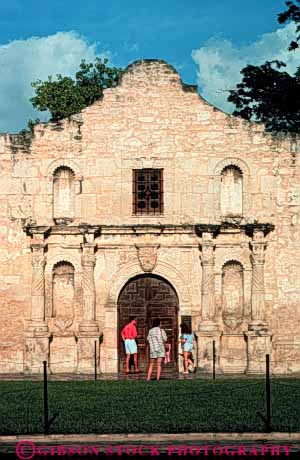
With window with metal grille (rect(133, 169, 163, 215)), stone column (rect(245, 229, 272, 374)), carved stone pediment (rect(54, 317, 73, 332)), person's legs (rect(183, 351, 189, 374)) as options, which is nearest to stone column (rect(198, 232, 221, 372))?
person's legs (rect(183, 351, 189, 374))

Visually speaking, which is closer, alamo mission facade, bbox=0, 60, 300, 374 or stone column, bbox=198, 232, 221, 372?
stone column, bbox=198, 232, 221, 372

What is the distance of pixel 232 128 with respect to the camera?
87.3 ft

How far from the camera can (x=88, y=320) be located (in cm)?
2581

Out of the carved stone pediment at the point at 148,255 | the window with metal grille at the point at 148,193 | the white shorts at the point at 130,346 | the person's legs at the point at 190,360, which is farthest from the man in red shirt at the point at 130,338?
the window with metal grille at the point at 148,193

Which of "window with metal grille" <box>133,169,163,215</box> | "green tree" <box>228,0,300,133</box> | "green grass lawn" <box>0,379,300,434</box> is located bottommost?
"green grass lawn" <box>0,379,300,434</box>

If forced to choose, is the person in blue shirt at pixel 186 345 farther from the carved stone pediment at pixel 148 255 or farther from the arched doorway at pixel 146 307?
the carved stone pediment at pixel 148 255

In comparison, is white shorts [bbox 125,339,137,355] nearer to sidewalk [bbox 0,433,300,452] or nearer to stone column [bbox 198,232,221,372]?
stone column [bbox 198,232,221,372]

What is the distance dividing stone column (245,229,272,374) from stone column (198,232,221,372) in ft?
2.84

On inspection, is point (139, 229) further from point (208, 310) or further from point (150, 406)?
point (150, 406)

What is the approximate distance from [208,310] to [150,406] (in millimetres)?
8796

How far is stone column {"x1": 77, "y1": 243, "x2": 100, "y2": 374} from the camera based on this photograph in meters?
25.6

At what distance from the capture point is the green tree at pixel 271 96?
126 feet

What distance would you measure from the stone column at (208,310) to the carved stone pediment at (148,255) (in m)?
1.28

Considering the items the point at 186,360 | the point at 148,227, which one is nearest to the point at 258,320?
the point at 186,360
